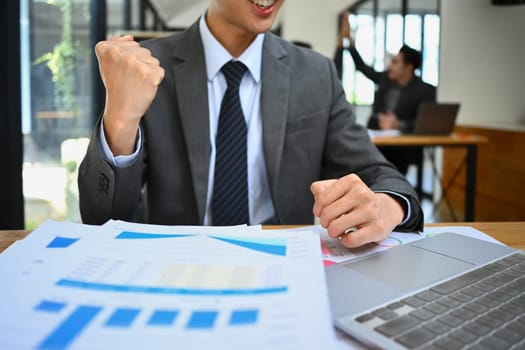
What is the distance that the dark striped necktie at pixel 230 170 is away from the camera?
1062mm

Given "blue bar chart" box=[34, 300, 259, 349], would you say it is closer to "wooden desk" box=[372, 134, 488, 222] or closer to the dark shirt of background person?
"wooden desk" box=[372, 134, 488, 222]

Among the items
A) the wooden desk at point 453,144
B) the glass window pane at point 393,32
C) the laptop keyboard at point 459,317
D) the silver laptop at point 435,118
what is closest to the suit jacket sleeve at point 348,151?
the laptop keyboard at point 459,317

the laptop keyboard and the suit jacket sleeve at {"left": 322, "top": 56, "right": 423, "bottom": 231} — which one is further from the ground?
the suit jacket sleeve at {"left": 322, "top": 56, "right": 423, "bottom": 231}

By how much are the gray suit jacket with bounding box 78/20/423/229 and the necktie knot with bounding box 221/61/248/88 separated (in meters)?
0.06

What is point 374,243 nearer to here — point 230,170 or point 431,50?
point 230,170

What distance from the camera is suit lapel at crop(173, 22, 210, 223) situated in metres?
1.02

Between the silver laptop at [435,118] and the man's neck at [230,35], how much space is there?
7.91 ft

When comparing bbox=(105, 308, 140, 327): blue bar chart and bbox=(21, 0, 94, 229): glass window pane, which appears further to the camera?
bbox=(21, 0, 94, 229): glass window pane

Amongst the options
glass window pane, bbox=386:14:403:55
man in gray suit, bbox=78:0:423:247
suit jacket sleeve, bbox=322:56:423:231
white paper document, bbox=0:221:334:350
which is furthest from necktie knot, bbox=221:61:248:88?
glass window pane, bbox=386:14:403:55

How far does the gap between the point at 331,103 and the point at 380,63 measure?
267 inches

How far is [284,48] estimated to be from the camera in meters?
1.21

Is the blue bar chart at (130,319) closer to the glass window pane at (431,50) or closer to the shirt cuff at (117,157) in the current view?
the shirt cuff at (117,157)

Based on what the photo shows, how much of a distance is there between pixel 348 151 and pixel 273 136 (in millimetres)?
184

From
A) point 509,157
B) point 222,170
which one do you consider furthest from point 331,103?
Answer: point 509,157
